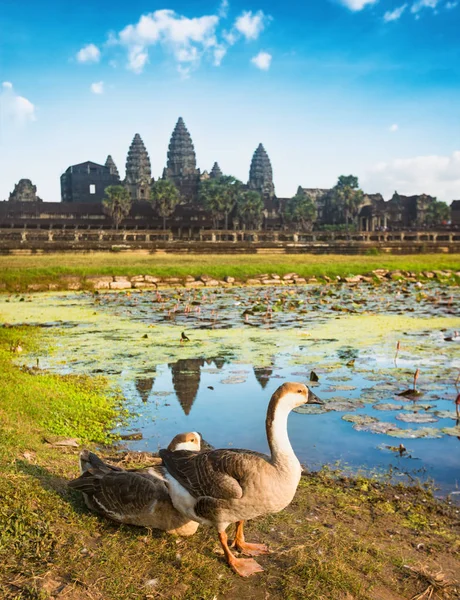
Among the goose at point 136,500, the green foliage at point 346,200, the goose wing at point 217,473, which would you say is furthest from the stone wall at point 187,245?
the goose wing at point 217,473

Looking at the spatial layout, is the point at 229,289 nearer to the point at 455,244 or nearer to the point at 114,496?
the point at 114,496

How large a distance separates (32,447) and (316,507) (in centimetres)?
232

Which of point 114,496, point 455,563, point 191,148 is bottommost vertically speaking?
point 455,563

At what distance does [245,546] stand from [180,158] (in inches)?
3990

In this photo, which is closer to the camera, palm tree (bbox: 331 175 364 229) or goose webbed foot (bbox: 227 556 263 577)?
goose webbed foot (bbox: 227 556 263 577)

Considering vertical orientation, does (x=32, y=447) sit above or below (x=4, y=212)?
below

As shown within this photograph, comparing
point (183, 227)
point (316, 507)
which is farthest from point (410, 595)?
point (183, 227)

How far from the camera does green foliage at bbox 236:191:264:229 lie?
7788 centimetres

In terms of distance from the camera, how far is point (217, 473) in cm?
344

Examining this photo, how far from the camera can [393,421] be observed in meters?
6.16

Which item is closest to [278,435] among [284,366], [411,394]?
[411,394]

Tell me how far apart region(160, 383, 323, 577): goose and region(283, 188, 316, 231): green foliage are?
79287mm

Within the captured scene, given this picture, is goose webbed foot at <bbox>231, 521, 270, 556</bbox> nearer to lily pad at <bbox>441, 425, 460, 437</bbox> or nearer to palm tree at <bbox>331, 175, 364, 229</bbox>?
lily pad at <bbox>441, 425, 460, 437</bbox>

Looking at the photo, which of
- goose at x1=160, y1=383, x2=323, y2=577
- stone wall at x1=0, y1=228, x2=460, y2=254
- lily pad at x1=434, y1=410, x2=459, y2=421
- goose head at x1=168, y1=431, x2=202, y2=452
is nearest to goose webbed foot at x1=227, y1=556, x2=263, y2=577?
goose at x1=160, y1=383, x2=323, y2=577
